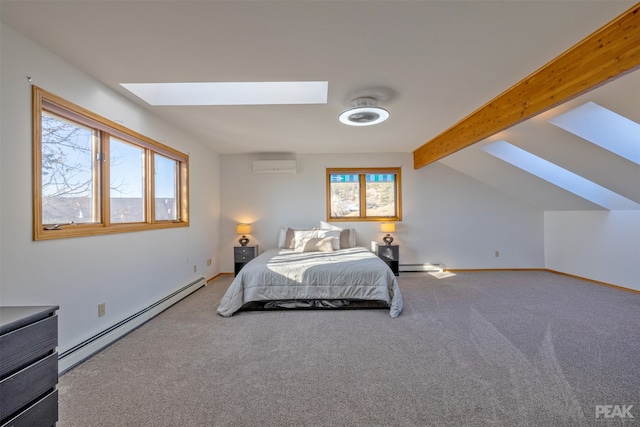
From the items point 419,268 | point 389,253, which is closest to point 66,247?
point 389,253

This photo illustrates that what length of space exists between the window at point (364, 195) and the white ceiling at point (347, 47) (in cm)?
210

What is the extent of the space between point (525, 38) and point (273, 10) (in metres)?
1.67

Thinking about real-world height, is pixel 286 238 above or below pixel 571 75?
below

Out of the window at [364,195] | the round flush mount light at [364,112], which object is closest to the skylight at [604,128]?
the round flush mount light at [364,112]

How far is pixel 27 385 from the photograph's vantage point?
3.76 ft

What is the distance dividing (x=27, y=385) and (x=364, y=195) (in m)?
4.64

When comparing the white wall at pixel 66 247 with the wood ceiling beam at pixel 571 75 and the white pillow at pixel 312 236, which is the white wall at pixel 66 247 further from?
the wood ceiling beam at pixel 571 75

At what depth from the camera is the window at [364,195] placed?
5086 millimetres

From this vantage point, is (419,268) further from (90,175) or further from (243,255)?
(90,175)

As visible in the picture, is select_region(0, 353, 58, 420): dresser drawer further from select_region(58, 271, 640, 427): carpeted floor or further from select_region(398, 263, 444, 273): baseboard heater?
select_region(398, 263, 444, 273): baseboard heater

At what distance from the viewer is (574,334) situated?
2.35m

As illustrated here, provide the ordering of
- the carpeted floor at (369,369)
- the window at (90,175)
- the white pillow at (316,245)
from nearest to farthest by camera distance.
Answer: the carpeted floor at (369,369)
the window at (90,175)
the white pillow at (316,245)

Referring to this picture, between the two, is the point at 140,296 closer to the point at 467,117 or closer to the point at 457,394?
the point at 457,394

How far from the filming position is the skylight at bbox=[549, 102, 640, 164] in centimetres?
247
